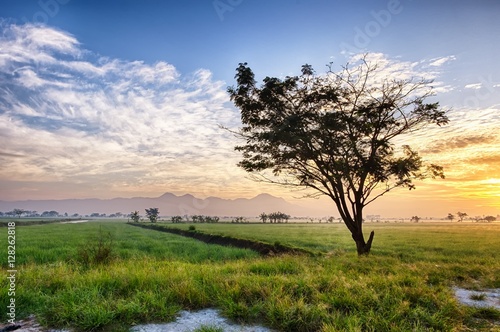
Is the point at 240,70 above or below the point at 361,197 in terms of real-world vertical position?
above

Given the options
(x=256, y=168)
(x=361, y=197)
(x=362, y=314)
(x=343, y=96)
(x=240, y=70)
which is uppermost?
(x=240, y=70)

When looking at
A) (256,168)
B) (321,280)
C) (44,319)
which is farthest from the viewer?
(256,168)

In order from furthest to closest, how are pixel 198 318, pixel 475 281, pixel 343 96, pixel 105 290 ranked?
pixel 343 96
pixel 475 281
pixel 105 290
pixel 198 318

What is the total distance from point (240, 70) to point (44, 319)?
50.3ft

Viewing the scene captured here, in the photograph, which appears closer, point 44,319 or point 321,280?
point 44,319

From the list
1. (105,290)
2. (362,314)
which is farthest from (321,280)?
(105,290)

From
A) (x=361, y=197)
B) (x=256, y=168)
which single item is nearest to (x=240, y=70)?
(x=256, y=168)

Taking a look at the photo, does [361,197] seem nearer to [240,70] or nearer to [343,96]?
[343,96]

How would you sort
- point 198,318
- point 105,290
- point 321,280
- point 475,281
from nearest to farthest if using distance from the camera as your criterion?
point 198,318, point 105,290, point 321,280, point 475,281

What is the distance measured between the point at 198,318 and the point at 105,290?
2.41 metres

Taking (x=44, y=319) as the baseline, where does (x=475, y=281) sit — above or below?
below

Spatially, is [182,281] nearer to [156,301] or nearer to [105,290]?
[156,301]

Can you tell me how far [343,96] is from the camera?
1755 centimetres

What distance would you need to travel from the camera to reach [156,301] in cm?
598
